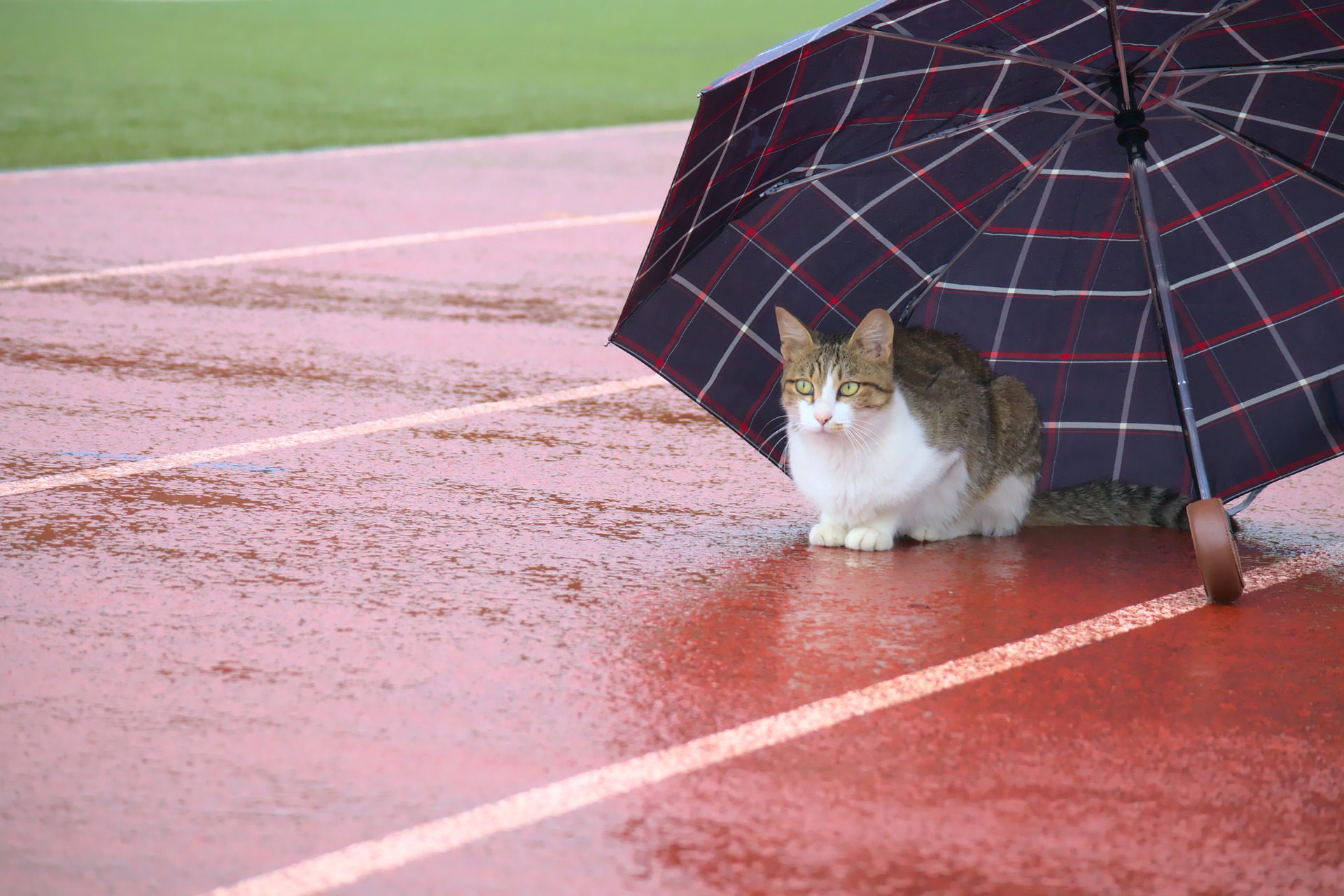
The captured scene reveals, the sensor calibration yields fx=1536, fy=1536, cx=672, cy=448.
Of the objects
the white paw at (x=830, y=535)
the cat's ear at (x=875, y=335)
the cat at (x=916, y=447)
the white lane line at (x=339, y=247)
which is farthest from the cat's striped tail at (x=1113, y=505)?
the white lane line at (x=339, y=247)

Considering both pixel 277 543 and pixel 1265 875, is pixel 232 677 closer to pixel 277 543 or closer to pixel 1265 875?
pixel 277 543

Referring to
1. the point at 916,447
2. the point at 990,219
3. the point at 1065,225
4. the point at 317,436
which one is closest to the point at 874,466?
the point at 916,447

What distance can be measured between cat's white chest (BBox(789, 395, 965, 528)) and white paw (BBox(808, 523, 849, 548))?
52 mm

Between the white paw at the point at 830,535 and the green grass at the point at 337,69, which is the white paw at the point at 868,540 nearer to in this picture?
the white paw at the point at 830,535

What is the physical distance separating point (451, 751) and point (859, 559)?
72.9 inches

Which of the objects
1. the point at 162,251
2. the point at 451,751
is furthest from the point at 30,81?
the point at 451,751

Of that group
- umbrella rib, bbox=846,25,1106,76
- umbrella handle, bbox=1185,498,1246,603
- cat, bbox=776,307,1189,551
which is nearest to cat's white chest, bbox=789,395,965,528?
cat, bbox=776,307,1189,551

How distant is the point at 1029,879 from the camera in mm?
2812

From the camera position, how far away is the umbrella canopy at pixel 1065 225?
4.32m

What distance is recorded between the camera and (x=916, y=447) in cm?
473

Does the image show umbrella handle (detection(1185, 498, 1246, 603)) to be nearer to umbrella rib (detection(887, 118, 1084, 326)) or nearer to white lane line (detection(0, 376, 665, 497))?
umbrella rib (detection(887, 118, 1084, 326))

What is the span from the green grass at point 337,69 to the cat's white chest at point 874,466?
1063 centimetres

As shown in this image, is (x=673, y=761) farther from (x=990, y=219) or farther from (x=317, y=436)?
(x=317, y=436)

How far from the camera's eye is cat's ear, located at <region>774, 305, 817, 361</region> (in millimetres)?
4652
